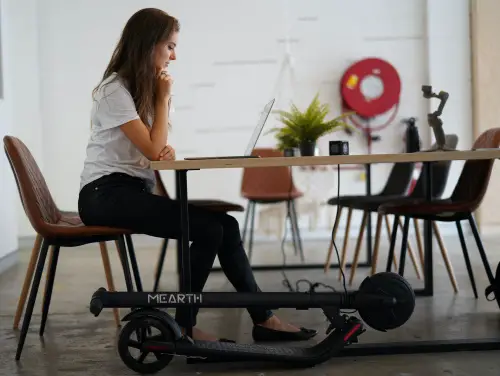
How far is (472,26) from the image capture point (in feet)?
19.7

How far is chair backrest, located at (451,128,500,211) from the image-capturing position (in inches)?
120

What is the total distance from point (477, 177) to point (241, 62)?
10.7 ft

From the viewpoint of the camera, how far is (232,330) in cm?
277

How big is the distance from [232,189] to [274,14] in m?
1.56

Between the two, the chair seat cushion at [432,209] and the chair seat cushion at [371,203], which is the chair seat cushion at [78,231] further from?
the chair seat cushion at [371,203]

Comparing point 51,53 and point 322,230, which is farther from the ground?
point 51,53

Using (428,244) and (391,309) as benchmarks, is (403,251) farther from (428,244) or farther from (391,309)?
(391,309)

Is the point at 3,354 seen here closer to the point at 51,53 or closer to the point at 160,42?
the point at 160,42

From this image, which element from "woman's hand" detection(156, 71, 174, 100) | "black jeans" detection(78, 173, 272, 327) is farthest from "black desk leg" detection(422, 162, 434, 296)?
"woman's hand" detection(156, 71, 174, 100)

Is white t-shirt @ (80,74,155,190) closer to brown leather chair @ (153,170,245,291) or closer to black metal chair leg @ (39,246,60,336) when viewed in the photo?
black metal chair leg @ (39,246,60,336)

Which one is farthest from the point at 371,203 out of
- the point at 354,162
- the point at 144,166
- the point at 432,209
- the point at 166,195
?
the point at 144,166

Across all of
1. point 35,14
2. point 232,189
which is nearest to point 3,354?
point 232,189

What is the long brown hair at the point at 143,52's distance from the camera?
94.5 inches

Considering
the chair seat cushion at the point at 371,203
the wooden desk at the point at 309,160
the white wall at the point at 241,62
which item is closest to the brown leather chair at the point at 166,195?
the chair seat cushion at the point at 371,203
